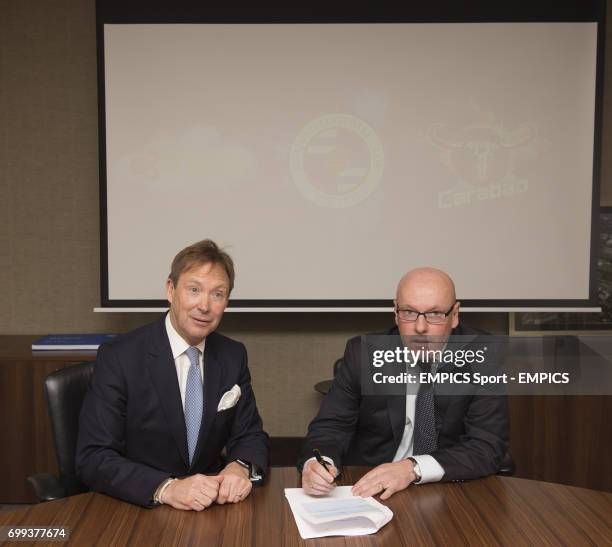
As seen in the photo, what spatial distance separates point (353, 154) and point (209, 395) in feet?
6.88

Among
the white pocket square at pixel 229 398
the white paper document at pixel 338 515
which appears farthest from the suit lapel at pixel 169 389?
the white paper document at pixel 338 515

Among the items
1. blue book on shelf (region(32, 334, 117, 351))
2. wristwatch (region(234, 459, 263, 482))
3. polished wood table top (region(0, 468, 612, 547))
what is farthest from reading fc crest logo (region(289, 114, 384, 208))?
polished wood table top (region(0, 468, 612, 547))

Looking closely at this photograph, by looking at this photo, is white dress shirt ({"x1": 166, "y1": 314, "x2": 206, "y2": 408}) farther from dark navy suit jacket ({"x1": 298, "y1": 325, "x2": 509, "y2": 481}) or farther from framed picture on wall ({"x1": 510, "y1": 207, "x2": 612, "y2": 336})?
framed picture on wall ({"x1": 510, "y1": 207, "x2": 612, "y2": 336})

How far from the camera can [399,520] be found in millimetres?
1714

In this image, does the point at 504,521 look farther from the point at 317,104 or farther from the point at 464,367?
the point at 317,104

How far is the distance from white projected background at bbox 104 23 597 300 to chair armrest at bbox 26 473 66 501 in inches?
73.6

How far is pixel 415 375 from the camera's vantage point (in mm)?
2443

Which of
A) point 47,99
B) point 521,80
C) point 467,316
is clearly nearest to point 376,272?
point 467,316

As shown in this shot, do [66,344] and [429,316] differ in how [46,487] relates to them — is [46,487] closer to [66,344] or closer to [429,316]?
[429,316]

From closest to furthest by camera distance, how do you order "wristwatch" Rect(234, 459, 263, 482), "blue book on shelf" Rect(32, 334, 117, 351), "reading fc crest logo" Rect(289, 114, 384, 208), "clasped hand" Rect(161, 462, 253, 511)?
"clasped hand" Rect(161, 462, 253, 511) < "wristwatch" Rect(234, 459, 263, 482) < "blue book on shelf" Rect(32, 334, 117, 351) < "reading fc crest logo" Rect(289, 114, 384, 208)

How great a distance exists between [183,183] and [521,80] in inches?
79.4

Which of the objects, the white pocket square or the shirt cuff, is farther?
the white pocket square

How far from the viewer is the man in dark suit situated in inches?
83.9

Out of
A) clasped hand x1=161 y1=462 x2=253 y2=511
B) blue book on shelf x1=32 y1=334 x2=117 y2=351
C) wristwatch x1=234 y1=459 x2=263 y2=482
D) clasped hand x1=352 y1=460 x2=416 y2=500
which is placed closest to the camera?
clasped hand x1=161 y1=462 x2=253 y2=511
